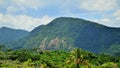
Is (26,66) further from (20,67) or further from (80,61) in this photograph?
(80,61)

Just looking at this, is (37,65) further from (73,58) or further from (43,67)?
(73,58)

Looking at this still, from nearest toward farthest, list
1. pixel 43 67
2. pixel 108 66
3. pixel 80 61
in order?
pixel 80 61 → pixel 43 67 → pixel 108 66

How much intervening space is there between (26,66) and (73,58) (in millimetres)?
55440

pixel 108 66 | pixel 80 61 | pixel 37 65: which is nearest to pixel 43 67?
pixel 37 65

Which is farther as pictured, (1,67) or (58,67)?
(58,67)

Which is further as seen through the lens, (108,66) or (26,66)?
(108,66)

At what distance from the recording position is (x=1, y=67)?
158375 mm

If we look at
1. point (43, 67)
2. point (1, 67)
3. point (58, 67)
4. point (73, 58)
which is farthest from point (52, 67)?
point (73, 58)

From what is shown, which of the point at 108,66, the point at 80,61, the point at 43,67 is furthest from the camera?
the point at 108,66

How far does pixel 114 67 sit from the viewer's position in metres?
184

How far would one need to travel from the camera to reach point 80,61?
355 feet

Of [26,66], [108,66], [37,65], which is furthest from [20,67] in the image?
[108,66]

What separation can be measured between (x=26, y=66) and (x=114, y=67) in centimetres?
5533

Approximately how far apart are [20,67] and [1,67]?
9.80 meters
